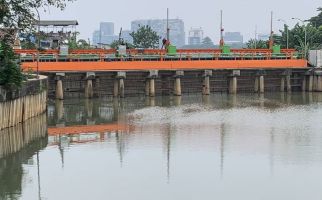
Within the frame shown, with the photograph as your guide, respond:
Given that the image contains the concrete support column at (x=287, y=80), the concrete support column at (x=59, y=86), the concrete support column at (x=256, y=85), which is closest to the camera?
the concrete support column at (x=59, y=86)

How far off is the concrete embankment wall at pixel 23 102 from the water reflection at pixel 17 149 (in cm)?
40

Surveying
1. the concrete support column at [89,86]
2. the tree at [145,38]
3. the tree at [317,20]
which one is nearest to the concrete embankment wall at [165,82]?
the concrete support column at [89,86]

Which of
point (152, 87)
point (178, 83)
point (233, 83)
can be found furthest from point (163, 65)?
point (233, 83)

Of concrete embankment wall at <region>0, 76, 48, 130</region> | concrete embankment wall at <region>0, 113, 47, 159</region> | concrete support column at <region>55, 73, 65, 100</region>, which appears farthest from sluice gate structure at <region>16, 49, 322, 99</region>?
concrete embankment wall at <region>0, 113, 47, 159</region>

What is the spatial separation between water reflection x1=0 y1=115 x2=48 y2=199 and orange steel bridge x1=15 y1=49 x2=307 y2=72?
12683mm

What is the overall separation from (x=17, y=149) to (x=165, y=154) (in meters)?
6.76

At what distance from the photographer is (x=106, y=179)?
22969mm

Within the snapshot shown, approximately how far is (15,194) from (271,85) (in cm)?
4575

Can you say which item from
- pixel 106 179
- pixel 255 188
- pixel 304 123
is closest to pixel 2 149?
pixel 106 179

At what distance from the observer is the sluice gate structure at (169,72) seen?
175ft

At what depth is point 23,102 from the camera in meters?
36.2

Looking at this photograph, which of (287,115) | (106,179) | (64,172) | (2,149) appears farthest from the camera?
(287,115)

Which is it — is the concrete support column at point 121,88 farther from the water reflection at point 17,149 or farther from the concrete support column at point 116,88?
the water reflection at point 17,149

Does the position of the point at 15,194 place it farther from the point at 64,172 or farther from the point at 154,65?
the point at 154,65
